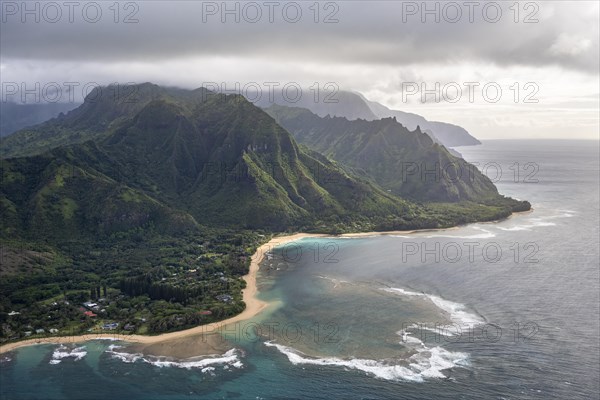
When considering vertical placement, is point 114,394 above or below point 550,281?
below

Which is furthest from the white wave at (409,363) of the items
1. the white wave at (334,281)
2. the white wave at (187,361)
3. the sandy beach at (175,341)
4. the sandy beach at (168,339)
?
the white wave at (334,281)

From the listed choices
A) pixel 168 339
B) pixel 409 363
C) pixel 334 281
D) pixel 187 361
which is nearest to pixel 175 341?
pixel 168 339

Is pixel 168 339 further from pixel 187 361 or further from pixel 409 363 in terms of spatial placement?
pixel 409 363

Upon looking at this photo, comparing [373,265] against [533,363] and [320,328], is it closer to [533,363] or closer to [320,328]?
[320,328]

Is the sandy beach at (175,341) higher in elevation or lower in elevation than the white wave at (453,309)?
lower

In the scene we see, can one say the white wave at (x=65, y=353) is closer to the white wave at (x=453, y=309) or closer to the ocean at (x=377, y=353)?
the ocean at (x=377, y=353)

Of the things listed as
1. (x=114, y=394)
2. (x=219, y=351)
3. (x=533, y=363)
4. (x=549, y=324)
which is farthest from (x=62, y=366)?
(x=549, y=324)
